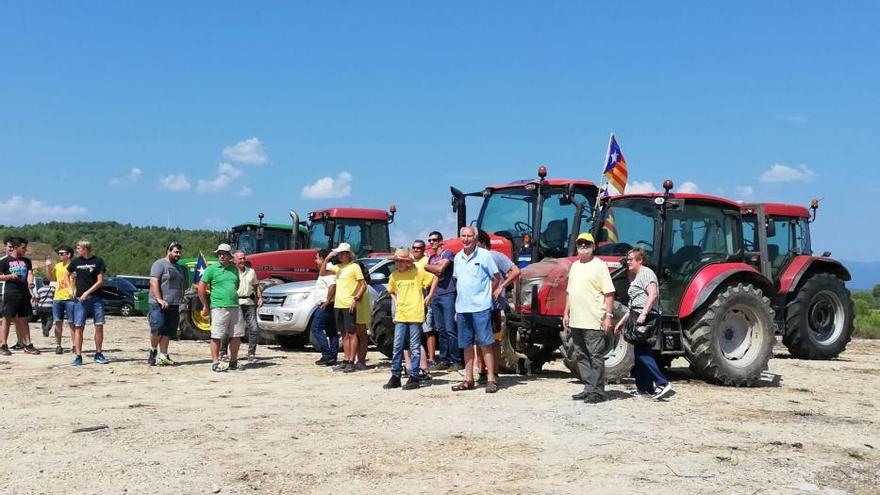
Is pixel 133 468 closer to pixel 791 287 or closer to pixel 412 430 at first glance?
pixel 412 430

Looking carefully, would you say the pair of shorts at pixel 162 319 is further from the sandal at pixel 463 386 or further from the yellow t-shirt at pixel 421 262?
the sandal at pixel 463 386

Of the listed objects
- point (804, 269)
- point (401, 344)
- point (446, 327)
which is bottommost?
point (401, 344)

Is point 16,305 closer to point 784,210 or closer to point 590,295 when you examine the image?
point 590,295

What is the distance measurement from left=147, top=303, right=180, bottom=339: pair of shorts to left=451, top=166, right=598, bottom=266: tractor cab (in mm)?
4148

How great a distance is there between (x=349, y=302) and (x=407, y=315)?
172 centimetres

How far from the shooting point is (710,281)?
9234 millimetres

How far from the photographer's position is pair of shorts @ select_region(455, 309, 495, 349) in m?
8.70

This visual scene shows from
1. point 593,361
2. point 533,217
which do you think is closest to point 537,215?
point 533,217

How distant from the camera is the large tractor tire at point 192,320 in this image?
15609 millimetres

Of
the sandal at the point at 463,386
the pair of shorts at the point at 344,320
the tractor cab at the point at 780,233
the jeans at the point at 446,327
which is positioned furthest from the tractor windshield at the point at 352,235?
the sandal at the point at 463,386

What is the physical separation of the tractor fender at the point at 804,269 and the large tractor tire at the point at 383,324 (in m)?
6.12

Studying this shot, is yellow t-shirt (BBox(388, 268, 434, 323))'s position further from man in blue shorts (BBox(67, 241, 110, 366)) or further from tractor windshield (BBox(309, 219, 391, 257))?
tractor windshield (BBox(309, 219, 391, 257))

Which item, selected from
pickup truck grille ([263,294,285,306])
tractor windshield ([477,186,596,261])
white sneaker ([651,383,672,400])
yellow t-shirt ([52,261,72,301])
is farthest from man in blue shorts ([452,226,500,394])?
yellow t-shirt ([52,261,72,301])

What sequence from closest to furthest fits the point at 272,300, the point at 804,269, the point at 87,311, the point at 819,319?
the point at 87,311, the point at 804,269, the point at 819,319, the point at 272,300
